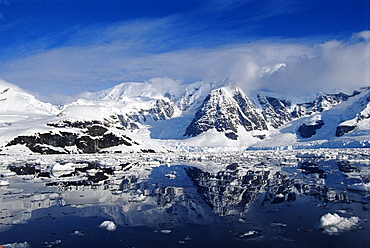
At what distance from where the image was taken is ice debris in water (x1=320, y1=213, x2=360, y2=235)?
13342mm

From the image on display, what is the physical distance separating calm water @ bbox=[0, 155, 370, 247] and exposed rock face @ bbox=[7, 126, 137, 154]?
304 ft

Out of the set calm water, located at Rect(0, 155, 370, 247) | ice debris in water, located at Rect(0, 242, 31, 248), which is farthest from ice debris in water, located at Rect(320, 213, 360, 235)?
ice debris in water, located at Rect(0, 242, 31, 248)

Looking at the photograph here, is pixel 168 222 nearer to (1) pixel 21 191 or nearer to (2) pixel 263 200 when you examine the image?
(2) pixel 263 200

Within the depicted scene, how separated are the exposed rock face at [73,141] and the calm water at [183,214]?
92.7 meters

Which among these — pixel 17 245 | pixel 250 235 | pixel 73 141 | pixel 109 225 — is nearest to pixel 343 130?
pixel 73 141

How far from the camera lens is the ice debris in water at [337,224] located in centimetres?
1334

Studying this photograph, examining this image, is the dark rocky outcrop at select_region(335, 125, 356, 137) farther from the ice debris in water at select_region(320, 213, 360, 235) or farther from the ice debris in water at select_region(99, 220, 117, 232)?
the ice debris in water at select_region(99, 220, 117, 232)

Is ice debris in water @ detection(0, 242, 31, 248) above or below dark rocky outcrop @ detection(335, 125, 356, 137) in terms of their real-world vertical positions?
below

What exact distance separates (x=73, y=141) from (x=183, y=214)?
11450 centimetres

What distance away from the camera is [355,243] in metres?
11.7

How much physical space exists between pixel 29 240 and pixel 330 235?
12.1 meters

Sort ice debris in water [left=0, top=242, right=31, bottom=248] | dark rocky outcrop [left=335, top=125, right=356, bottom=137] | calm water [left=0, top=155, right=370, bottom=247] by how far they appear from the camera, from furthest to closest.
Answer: dark rocky outcrop [left=335, top=125, right=356, bottom=137]
calm water [left=0, top=155, right=370, bottom=247]
ice debris in water [left=0, top=242, right=31, bottom=248]

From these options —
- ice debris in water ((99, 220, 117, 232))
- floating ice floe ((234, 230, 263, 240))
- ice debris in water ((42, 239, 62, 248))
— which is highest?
ice debris in water ((99, 220, 117, 232))

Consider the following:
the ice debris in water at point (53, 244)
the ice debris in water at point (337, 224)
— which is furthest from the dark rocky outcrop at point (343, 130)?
the ice debris in water at point (53, 244)
